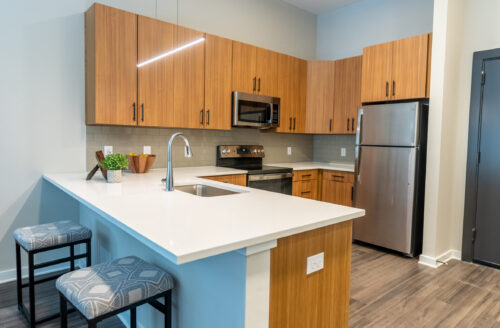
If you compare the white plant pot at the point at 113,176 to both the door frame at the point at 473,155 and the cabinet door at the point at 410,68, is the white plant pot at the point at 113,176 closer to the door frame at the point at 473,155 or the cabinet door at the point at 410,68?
the cabinet door at the point at 410,68

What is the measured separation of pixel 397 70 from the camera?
3523mm

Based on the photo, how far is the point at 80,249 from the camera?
3109 millimetres

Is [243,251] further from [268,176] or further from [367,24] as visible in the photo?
[367,24]

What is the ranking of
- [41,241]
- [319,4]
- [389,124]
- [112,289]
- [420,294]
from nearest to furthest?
[112,289] → [41,241] → [420,294] → [389,124] → [319,4]

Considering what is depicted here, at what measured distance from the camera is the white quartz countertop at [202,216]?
1.08m

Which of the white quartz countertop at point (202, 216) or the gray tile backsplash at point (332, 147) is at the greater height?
the gray tile backsplash at point (332, 147)

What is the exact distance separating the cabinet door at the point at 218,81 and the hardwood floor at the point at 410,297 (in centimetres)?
205

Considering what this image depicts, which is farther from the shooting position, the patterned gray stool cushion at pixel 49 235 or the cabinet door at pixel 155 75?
the cabinet door at pixel 155 75

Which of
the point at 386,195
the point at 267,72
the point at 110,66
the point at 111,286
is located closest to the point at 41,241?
the point at 111,286

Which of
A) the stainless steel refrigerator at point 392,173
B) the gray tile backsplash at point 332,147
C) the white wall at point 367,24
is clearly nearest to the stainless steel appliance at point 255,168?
the stainless steel refrigerator at point 392,173

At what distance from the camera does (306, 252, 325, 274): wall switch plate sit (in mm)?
1436

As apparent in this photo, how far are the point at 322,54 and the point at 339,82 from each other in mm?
896

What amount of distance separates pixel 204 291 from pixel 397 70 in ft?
10.3

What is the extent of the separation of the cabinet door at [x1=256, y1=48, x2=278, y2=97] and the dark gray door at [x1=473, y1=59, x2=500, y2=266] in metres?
2.19
